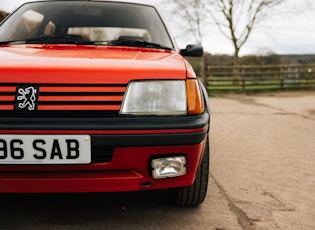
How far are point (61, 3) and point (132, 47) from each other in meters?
0.93

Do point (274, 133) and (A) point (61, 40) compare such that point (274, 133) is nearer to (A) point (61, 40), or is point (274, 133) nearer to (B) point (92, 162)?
(A) point (61, 40)

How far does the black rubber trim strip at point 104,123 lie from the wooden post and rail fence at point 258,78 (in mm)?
13379

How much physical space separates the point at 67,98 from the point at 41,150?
263mm

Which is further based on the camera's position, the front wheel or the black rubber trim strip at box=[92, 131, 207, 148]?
the front wheel

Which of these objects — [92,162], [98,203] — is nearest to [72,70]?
[92,162]

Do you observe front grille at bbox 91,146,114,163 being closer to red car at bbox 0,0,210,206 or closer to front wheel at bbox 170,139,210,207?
red car at bbox 0,0,210,206

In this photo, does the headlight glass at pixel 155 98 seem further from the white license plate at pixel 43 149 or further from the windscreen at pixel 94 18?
the windscreen at pixel 94 18

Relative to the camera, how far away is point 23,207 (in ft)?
7.82

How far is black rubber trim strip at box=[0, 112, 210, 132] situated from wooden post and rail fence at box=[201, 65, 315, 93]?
13379 millimetres

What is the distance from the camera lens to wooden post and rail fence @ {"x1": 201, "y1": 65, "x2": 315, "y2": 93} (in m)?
15.4

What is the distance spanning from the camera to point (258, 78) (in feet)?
53.0

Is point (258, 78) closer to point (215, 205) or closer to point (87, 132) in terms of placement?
point (215, 205)

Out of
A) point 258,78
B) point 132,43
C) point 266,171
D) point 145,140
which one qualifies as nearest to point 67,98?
point 145,140

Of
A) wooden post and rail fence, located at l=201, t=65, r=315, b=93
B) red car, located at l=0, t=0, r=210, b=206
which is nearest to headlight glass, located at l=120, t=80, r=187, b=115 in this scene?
red car, located at l=0, t=0, r=210, b=206
